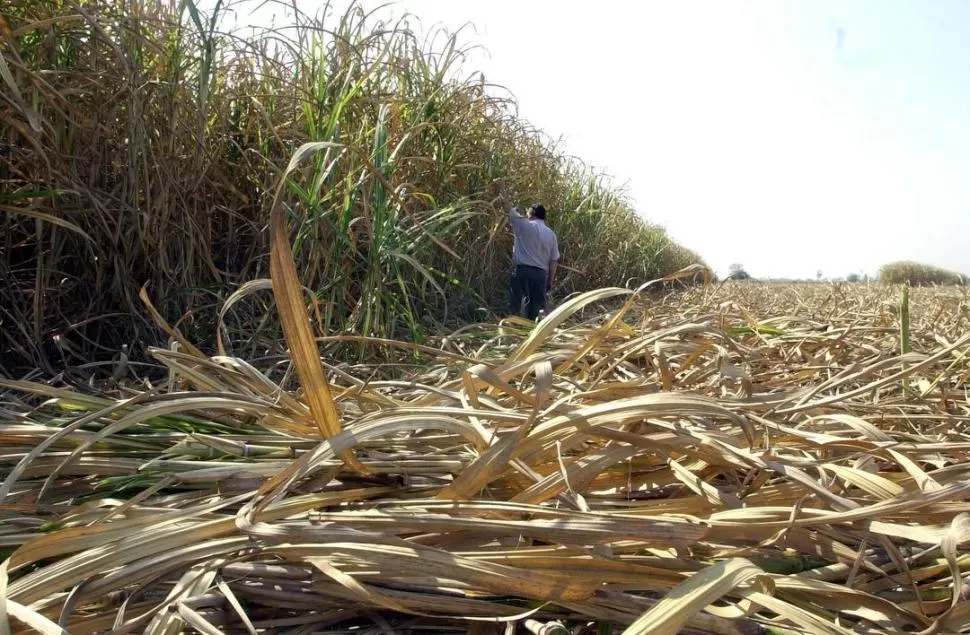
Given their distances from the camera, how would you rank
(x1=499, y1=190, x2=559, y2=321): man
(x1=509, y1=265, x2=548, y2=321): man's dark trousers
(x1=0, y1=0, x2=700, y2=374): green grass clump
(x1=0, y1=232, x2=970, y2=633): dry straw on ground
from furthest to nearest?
(x1=509, y1=265, x2=548, y2=321): man's dark trousers < (x1=499, y1=190, x2=559, y2=321): man < (x1=0, y1=0, x2=700, y2=374): green grass clump < (x1=0, y1=232, x2=970, y2=633): dry straw on ground

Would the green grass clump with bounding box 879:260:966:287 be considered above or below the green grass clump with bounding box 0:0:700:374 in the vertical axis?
above

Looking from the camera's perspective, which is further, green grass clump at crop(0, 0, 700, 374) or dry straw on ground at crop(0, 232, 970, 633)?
green grass clump at crop(0, 0, 700, 374)

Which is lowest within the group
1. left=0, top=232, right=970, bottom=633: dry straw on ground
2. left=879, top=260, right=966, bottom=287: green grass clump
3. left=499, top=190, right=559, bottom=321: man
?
left=0, top=232, right=970, bottom=633: dry straw on ground

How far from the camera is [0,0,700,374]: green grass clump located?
1.89m

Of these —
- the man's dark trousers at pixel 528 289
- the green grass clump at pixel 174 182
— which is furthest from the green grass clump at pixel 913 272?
the green grass clump at pixel 174 182

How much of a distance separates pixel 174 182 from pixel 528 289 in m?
3.03

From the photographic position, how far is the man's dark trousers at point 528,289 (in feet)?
15.8

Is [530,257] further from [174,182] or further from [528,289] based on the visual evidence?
[174,182]

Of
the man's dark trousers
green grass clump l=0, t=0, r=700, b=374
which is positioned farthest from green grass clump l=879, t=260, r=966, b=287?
green grass clump l=0, t=0, r=700, b=374

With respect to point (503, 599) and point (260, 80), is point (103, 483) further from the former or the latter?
point (260, 80)

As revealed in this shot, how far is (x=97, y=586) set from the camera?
0.61 m

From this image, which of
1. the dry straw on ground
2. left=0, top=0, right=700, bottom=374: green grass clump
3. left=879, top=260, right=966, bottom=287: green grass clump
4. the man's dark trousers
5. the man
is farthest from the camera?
left=879, top=260, right=966, bottom=287: green grass clump

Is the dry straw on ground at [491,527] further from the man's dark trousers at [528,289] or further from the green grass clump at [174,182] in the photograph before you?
the man's dark trousers at [528,289]

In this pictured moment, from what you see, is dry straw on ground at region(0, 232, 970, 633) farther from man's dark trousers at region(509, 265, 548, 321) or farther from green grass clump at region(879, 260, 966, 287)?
green grass clump at region(879, 260, 966, 287)
